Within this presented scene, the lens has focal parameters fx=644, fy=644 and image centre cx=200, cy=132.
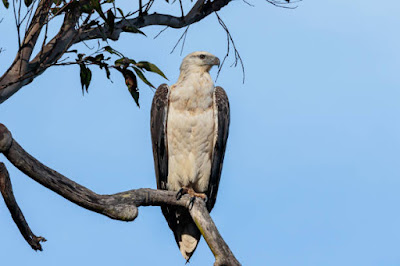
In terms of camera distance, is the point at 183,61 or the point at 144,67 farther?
the point at 183,61

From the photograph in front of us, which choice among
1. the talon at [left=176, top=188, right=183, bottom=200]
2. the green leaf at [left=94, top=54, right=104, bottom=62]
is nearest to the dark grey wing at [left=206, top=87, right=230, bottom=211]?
the talon at [left=176, top=188, right=183, bottom=200]

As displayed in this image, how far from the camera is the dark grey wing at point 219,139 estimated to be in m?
7.10

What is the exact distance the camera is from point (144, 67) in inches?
224

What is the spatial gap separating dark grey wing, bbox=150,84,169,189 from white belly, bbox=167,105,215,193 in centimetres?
5

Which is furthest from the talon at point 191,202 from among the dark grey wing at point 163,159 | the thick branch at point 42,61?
the thick branch at point 42,61

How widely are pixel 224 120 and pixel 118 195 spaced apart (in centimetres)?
210

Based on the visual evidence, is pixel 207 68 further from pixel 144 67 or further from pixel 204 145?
pixel 144 67

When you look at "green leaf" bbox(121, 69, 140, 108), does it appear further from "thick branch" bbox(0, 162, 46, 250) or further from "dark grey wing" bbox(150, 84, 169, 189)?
"dark grey wing" bbox(150, 84, 169, 189)

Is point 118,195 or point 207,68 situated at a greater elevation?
point 207,68

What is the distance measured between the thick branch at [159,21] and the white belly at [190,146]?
117cm

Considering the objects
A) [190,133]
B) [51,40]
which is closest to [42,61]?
[51,40]

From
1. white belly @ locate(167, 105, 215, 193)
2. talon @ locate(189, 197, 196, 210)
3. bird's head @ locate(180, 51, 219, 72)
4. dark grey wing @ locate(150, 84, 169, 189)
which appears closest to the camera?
talon @ locate(189, 197, 196, 210)

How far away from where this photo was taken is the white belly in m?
6.99

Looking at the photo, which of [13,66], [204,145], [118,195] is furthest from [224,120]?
[13,66]
